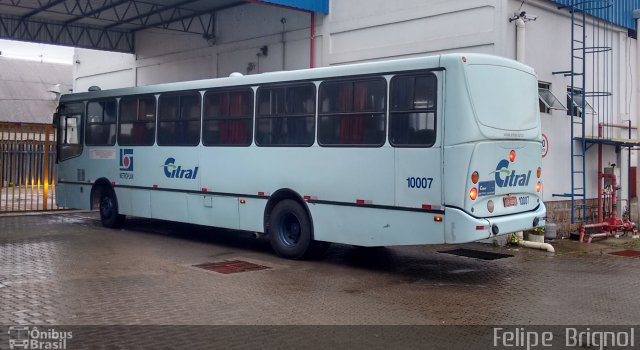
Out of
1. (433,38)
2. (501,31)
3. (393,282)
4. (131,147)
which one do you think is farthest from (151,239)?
(501,31)

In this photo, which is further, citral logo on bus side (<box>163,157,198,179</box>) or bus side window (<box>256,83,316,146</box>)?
citral logo on bus side (<box>163,157,198,179</box>)

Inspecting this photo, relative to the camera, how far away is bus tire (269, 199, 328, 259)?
11.2 meters

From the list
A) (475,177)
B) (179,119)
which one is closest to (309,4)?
(179,119)

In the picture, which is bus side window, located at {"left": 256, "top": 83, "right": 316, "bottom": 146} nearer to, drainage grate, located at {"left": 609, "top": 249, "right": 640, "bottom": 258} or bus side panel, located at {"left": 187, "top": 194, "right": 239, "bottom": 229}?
bus side panel, located at {"left": 187, "top": 194, "right": 239, "bottom": 229}

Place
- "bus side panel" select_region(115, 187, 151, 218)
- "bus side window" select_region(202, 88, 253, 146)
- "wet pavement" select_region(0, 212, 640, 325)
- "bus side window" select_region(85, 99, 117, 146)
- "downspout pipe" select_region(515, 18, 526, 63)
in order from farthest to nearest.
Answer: "bus side window" select_region(85, 99, 117, 146)
"bus side panel" select_region(115, 187, 151, 218)
"downspout pipe" select_region(515, 18, 526, 63)
"bus side window" select_region(202, 88, 253, 146)
"wet pavement" select_region(0, 212, 640, 325)

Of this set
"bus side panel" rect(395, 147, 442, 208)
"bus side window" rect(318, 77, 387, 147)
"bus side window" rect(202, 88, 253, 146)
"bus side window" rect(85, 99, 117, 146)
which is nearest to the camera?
"bus side panel" rect(395, 147, 442, 208)

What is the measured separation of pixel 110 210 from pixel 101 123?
208 centimetres

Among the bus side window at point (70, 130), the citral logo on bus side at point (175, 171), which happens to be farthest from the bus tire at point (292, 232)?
the bus side window at point (70, 130)

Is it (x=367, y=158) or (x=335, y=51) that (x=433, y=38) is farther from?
(x=367, y=158)

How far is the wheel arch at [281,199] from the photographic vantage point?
36.7 feet

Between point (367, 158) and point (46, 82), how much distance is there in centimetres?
3547

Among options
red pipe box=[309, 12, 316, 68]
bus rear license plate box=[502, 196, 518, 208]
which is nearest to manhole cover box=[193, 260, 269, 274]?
bus rear license plate box=[502, 196, 518, 208]

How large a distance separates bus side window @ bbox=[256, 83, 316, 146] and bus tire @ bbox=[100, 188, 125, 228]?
5116 mm

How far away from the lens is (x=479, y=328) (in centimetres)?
720
